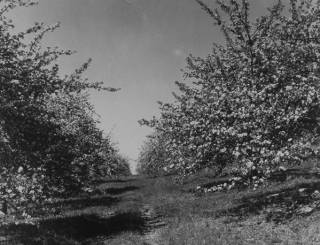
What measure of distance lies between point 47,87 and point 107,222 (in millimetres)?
8575

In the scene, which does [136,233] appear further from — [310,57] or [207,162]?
[310,57]

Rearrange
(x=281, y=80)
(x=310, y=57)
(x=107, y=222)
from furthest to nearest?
(x=107, y=222), (x=310, y=57), (x=281, y=80)

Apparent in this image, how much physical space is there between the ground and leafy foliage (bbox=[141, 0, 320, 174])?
194 centimetres

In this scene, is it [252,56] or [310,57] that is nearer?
[310,57]

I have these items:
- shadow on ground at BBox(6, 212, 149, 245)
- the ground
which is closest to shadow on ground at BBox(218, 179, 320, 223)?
the ground

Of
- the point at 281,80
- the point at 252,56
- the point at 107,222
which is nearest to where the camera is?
the point at 281,80

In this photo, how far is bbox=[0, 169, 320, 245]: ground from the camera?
1387 centimetres

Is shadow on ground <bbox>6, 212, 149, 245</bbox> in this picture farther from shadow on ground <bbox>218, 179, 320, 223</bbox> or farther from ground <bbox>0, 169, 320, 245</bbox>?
shadow on ground <bbox>218, 179, 320, 223</bbox>

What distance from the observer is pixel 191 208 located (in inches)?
842

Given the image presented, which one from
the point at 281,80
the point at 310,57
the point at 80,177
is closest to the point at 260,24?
the point at 310,57

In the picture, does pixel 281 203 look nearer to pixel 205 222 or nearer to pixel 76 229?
pixel 205 222

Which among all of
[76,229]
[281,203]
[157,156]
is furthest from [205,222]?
[157,156]

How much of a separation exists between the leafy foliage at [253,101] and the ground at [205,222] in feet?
6.36

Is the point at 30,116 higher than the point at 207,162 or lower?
higher
